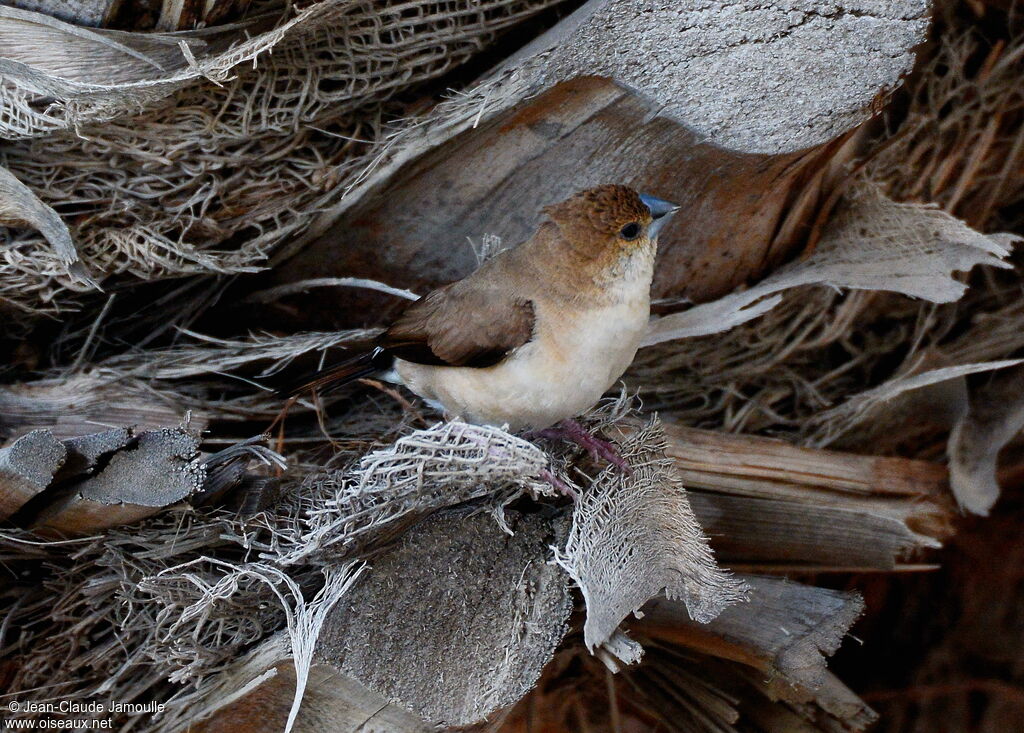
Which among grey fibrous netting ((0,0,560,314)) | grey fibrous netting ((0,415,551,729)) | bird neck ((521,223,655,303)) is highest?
grey fibrous netting ((0,0,560,314))

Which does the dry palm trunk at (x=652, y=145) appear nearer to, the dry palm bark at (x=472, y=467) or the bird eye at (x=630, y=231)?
the dry palm bark at (x=472, y=467)

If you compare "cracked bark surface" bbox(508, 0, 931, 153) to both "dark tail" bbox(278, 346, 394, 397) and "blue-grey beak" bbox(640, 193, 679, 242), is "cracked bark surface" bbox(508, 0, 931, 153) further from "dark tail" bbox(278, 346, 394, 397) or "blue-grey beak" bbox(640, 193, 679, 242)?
"dark tail" bbox(278, 346, 394, 397)

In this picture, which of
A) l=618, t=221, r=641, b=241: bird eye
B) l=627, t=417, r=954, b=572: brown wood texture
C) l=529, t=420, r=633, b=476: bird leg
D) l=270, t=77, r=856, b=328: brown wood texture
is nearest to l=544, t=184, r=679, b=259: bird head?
l=618, t=221, r=641, b=241: bird eye

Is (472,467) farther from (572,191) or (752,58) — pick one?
(752,58)

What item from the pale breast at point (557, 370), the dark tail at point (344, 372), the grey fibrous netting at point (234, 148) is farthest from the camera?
the dark tail at point (344, 372)

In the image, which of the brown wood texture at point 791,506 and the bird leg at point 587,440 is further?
the brown wood texture at point 791,506

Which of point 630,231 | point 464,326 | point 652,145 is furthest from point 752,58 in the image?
point 464,326

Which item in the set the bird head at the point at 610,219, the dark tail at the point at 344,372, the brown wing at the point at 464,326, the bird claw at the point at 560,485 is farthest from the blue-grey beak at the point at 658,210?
the dark tail at the point at 344,372
